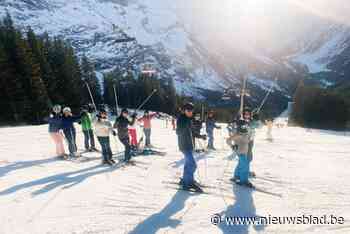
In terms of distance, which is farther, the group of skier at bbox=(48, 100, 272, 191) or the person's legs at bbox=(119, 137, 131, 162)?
the person's legs at bbox=(119, 137, 131, 162)

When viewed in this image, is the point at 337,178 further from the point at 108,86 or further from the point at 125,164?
the point at 108,86

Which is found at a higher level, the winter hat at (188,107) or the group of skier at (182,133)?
the winter hat at (188,107)

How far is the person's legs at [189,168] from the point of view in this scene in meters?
8.24

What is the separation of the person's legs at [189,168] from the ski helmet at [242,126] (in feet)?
5.08

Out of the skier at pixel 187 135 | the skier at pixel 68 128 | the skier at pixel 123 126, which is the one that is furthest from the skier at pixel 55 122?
the skier at pixel 187 135

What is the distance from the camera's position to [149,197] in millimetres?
7797

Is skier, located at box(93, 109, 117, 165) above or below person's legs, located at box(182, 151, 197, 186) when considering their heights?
above

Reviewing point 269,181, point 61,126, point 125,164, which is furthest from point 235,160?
point 61,126

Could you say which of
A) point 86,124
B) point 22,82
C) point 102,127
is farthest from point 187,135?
point 22,82

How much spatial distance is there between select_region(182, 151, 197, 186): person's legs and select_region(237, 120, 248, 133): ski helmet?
1548mm

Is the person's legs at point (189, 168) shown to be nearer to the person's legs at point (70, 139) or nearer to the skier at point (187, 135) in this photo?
the skier at point (187, 135)

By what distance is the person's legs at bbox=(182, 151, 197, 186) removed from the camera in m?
8.24

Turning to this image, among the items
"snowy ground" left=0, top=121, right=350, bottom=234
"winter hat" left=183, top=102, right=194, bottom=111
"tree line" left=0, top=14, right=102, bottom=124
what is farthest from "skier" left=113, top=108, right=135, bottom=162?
"tree line" left=0, top=14, right=102, bottom=124

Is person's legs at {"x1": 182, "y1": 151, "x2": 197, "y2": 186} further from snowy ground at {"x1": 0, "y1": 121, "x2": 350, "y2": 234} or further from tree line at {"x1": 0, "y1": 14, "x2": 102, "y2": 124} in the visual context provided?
tree line at {"x1": 0, "y1": 14, "x2": 102, "y2": 124}
